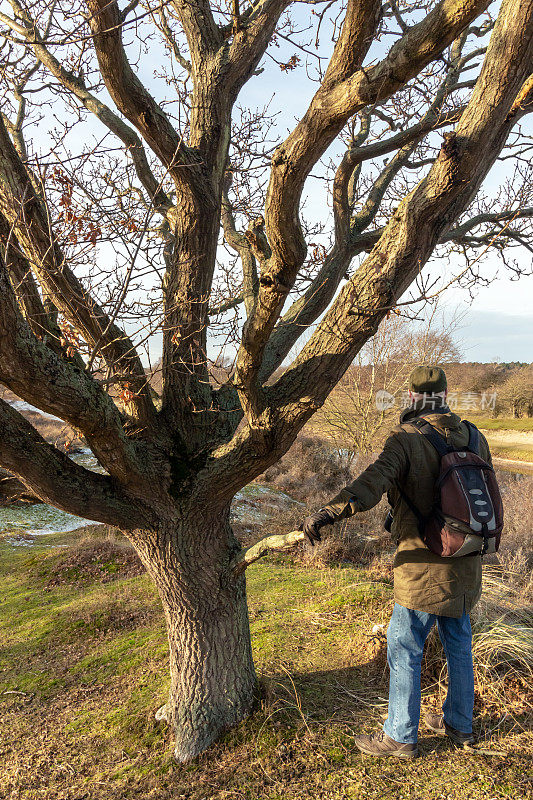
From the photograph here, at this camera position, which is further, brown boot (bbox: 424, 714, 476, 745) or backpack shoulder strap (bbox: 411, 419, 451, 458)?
brown boot (bbox: 424, 714, 476, 745)

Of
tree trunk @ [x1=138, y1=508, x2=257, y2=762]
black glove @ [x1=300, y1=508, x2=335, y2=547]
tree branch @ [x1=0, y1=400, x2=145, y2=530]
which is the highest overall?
tree branch @ [x1=0, y1=400, x2=145, y2=530]

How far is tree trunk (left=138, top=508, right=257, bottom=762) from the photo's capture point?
10.1 ft

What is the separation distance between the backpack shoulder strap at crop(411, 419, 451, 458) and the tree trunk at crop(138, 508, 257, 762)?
5.05 feet

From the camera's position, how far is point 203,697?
3.16 metres

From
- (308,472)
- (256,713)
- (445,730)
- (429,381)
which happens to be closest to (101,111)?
(429,381)

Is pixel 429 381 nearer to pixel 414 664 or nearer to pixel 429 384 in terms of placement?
pixel 429 384

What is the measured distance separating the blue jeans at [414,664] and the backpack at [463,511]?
0.47m

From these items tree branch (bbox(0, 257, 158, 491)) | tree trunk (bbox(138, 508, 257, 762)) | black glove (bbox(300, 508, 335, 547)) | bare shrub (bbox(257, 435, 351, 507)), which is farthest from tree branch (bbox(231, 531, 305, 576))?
bare shrub (bbox(257, 435, 351, 507))

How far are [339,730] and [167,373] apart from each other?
8.99ft

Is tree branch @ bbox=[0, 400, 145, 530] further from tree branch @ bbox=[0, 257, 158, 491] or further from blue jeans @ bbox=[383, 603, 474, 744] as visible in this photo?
blue jeans @ bbox=[383, 603, 474, 744]

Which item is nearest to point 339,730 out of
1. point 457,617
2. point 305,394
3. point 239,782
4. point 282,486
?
point 239,782

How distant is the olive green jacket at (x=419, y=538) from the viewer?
2.52 metres

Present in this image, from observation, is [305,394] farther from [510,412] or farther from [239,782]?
[510,412]

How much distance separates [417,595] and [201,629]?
1586 millimetres
